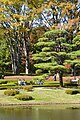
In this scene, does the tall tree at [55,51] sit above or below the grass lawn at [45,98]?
above

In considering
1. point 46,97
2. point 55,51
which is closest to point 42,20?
point 55,51

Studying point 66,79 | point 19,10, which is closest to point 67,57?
point 66,79

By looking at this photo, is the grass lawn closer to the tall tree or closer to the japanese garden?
the japanese garden

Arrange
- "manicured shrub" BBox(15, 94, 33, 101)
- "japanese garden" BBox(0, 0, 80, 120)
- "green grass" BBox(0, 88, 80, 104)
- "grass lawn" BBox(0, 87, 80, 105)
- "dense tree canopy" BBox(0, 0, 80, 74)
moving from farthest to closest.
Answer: "dense tree canopy" BBox(0, 0, 80, 74)
"japanese garden" BBox(0, 0, 80, 120)
"manicured shrub" BBox(15, 94, 33, 101)
"green grass" BBox(0, 88, 80, 104)
"grass lawn" BBox(0, 87, 80, 105)

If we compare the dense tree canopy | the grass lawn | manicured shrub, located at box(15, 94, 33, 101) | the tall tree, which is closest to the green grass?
the grass lawn

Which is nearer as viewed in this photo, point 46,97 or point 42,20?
point 46,97

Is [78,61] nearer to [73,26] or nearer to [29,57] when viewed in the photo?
[73,26]

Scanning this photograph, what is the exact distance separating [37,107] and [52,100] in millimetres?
3569

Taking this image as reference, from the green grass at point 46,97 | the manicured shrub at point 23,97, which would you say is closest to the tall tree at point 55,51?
the green grass at point 46,97

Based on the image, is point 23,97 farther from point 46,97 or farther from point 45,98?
point 46,97

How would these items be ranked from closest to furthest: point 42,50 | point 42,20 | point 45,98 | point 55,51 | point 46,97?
point 45,98 < point 46,97 < point 42,50 < point 55,51 < point 42,20

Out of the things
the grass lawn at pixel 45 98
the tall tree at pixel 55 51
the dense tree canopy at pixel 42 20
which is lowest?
the grass lawn at pixel 45 98

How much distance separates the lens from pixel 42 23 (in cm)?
5388

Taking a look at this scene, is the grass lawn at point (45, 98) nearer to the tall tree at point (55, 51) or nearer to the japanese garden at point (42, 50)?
the japanese garden at point (42, 50)
